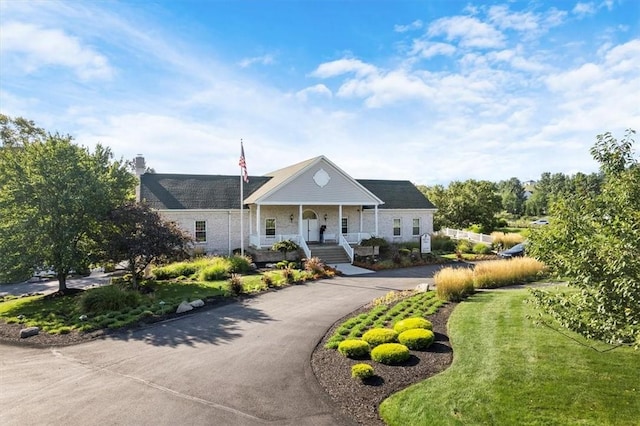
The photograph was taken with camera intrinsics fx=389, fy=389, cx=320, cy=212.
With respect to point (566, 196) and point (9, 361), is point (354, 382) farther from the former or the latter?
point (9, 361)

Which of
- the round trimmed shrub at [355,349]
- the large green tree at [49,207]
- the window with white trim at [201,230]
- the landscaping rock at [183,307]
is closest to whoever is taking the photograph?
the round trimmed shrub at [355,349]

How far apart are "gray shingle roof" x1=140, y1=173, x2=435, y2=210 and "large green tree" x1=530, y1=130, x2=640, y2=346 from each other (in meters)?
24.2

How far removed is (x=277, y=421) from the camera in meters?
6.65

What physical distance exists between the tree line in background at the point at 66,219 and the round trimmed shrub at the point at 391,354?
11.8m

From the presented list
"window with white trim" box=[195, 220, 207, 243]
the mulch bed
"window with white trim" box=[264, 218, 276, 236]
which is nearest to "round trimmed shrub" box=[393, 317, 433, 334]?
the mulch bed

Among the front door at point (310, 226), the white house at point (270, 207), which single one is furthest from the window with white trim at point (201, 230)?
the front door at point (310, 226)

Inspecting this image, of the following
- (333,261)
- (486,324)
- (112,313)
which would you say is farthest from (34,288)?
(486,324)

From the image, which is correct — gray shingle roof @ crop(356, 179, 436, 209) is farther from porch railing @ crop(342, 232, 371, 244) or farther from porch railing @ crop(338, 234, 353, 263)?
porch railing @ crop(338, 234, 353, 263)

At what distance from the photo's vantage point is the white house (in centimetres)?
2712

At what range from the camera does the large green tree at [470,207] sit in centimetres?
4094

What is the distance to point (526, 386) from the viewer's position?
727 centimetres

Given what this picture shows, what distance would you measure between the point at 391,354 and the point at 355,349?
88 cm

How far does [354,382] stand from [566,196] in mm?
5420

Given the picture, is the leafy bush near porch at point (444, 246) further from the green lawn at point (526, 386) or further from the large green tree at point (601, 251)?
the large green tree at point (601, 251)
